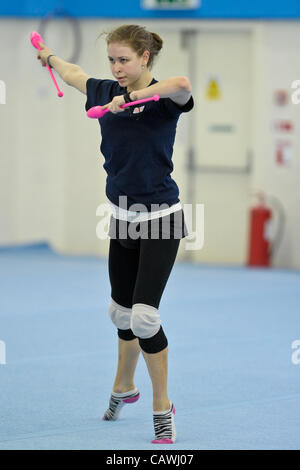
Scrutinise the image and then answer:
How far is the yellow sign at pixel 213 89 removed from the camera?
32.0 ft

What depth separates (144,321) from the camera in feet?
11.9

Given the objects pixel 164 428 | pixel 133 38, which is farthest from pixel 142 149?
pixel 164 428

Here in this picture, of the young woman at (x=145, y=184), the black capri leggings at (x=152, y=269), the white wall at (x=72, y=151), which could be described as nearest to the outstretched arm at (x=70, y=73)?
the young woman at (x=145, y=184)

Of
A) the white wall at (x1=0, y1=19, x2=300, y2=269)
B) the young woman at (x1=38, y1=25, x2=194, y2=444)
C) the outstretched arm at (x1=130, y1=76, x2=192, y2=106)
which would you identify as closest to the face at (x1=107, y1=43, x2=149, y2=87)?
the young woman at (x1=38, y1=25, x2=194, y2=444)

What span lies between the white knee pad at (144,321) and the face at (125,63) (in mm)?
941

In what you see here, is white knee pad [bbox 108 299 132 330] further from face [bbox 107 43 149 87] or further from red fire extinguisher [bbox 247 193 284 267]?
red fire extinguisher [bbox 247 193 284 267]

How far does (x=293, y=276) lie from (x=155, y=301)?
18.0ft

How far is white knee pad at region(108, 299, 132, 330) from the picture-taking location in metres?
3.95

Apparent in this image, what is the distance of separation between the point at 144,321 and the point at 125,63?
1071 mm

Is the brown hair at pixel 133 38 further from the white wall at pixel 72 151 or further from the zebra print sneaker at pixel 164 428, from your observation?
the white wall at pixel 72 151

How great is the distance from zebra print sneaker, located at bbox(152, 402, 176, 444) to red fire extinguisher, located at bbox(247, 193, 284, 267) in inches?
227

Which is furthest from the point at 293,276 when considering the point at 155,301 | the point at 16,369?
the point at 155,301

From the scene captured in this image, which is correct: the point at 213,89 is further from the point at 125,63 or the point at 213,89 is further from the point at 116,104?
the point at 116,104
